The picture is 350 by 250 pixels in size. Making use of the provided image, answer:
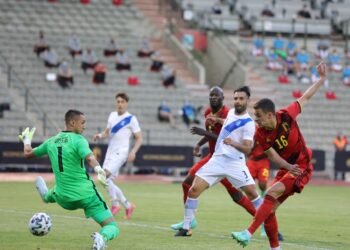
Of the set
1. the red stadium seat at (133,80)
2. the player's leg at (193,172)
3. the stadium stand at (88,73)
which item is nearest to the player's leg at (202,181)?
the player's leg at (193,172)

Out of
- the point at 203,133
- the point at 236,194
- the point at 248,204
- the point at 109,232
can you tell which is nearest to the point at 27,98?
the point at 236,194

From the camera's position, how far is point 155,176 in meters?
38.3

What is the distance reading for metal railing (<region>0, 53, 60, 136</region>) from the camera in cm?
4000

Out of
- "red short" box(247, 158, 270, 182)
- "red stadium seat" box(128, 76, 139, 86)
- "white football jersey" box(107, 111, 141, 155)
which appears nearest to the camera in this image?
"white football jersey" box(107, 111, 141, 155)

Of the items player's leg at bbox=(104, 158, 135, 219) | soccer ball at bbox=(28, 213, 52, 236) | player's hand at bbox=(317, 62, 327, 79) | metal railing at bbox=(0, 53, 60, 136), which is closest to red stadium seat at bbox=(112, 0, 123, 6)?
metal railing at bbox=(0, 53, 60, 136)

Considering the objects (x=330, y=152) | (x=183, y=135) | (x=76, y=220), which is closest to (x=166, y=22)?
(x=183, y=135)

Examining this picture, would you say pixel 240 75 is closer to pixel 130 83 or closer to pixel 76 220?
→ pixel 130 83

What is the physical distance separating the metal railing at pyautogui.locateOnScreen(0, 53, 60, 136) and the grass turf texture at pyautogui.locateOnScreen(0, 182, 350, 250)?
10708mm

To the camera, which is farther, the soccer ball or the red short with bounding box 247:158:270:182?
the red short with bounding box 247:158:270:182

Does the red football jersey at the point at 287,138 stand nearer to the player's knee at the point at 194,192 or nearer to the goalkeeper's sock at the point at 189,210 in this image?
the player's knee at the point at 194,192

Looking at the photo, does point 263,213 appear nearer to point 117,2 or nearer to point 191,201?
point 191,201

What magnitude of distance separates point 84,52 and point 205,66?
23.8 feet

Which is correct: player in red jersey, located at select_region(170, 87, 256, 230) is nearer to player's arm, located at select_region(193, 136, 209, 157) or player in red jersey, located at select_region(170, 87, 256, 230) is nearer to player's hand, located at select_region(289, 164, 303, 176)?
player's arm, located at select_region(193, 136, 209, 157)

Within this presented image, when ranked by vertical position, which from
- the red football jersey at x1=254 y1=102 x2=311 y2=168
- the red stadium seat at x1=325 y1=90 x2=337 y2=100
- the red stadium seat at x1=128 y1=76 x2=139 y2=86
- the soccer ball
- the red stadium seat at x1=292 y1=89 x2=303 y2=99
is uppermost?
the red football jersey at x1=254 y1=102 x2=311 y2=168
